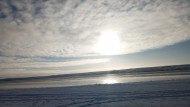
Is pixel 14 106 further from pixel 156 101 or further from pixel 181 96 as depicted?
pixel 181 96

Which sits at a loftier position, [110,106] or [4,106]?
[4,106]

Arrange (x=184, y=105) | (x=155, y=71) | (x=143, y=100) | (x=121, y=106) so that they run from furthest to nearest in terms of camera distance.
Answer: (x=155, y=71)
(x=143, y=100)
(x=121, y=106)
(x=184, y=105)

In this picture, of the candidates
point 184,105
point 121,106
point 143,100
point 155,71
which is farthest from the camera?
point 155,71

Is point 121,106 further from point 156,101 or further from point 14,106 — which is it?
point 14,106

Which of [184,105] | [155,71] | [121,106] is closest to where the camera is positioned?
[184,105]

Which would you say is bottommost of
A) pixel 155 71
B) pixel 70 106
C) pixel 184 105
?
pixel 184 105

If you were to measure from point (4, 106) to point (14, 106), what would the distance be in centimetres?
32

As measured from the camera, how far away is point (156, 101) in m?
7.35

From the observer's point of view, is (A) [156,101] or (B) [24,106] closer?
(A) [156,101]

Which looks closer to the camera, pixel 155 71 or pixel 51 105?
pixel 51 105

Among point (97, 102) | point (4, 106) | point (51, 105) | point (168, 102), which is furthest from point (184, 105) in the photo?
Result: point (4, 106)

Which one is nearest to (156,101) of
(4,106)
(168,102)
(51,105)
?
(168,102)

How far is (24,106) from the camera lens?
7.99 meters

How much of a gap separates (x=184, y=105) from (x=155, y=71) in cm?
1301
